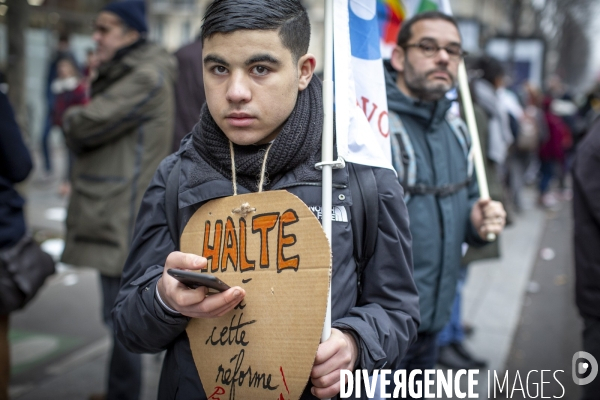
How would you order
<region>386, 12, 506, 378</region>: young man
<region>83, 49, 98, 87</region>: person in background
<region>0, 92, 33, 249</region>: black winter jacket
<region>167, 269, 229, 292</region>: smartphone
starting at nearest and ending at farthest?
<region>167, 269, 229, 292</region>: smartphone
<region>386, 12, 506, 378</region>: young man
<region>0, 92, 33, 249</region>: black winter jacket
<region>83, 49, 98, 87</region>: person in background

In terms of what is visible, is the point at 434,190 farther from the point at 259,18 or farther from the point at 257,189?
the point at 259,18

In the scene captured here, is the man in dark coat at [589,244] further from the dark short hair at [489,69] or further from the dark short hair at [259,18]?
the dark short hair at [489,69]

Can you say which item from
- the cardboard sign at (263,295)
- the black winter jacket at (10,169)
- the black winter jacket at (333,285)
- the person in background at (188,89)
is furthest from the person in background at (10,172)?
the cardboard sign at (263,295)

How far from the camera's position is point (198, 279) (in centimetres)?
146

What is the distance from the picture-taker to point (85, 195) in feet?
11.9

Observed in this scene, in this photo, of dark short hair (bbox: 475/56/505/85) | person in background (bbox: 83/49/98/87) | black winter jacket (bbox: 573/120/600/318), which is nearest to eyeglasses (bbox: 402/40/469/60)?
black winter jacket (bbox: 573/120/600/318)

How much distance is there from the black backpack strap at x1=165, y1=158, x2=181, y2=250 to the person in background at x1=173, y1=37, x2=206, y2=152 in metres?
2.12

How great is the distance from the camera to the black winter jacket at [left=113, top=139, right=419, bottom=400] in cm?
170

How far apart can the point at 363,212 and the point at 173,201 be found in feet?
1.77

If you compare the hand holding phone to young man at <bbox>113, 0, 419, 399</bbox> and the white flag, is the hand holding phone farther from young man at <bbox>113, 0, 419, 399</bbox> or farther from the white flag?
the white flag

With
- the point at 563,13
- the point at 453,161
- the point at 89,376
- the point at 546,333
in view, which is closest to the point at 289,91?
the point at 453,161

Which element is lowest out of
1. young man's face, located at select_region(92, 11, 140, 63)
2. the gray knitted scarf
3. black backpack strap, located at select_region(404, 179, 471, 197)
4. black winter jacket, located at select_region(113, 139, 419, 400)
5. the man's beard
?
black winter jacket, located at select_region(113, 139, 419, 400)

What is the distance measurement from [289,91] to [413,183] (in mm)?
1199

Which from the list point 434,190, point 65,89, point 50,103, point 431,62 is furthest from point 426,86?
point 50,103
